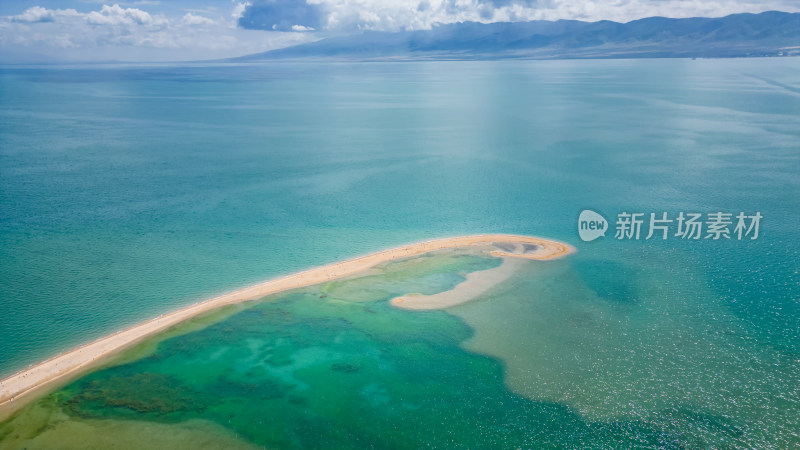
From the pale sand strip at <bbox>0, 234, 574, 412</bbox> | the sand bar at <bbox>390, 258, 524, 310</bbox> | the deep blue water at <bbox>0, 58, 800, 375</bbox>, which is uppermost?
the deep blue water at <bbox>0, 58, 800, 375</bbox>

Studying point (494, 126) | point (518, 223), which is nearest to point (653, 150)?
point (494, 126)

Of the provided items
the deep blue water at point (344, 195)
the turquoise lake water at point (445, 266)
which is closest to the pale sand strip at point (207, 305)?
the deep blue water at point (344, 195)
